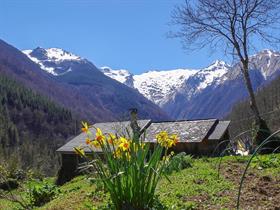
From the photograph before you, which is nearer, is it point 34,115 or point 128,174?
point 128,174

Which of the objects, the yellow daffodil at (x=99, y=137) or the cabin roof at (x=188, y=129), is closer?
the yellow daffodil at (x=99, y=137)

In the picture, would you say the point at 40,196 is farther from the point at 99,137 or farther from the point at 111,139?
the point at 99,137

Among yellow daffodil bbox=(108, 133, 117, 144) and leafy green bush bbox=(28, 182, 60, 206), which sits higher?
yellow daffodil bbox=(108, 133, 117, 144)

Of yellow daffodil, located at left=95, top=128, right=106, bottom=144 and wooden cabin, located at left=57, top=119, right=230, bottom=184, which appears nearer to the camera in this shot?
yellow daffodil, located at left=95, top=128, right=106, bottom=144

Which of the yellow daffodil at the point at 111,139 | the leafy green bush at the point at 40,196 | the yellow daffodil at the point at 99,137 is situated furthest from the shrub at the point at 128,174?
the leafy green bush at the point at 40,196

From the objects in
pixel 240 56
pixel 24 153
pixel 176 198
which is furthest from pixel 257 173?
pixel 24 153

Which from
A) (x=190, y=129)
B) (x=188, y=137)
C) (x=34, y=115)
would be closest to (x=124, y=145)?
(x=188, y=137)

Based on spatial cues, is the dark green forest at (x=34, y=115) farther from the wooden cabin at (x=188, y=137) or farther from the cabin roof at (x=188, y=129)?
the cabin roof at (x=188, y=129)

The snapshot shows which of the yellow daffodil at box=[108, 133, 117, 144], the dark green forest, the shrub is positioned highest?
the dark green forest

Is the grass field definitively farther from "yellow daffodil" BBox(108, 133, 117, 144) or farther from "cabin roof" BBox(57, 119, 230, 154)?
"cabin roof" BBox(57, 119, 230, 154)

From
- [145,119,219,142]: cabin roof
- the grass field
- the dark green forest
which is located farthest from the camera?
the dark green forest

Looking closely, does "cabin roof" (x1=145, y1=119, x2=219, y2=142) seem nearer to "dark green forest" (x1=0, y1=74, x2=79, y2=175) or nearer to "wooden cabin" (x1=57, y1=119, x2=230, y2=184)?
"wooden cabin" (x1=57, y1=119, x2=230, y2=184)

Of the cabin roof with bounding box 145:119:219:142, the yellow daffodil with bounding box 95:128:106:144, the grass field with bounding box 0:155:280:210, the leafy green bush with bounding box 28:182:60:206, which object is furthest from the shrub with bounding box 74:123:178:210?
the cabin roof with bounding box 145:119:219:142

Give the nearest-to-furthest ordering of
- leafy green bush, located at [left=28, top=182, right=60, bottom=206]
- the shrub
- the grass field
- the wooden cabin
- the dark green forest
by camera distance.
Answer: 1. the shrub
2. the grass field
3. leafy green bush, located at [left=28, top=182, right=60, bottom=206]
4. the wooden cabin
5. the dark green forest
